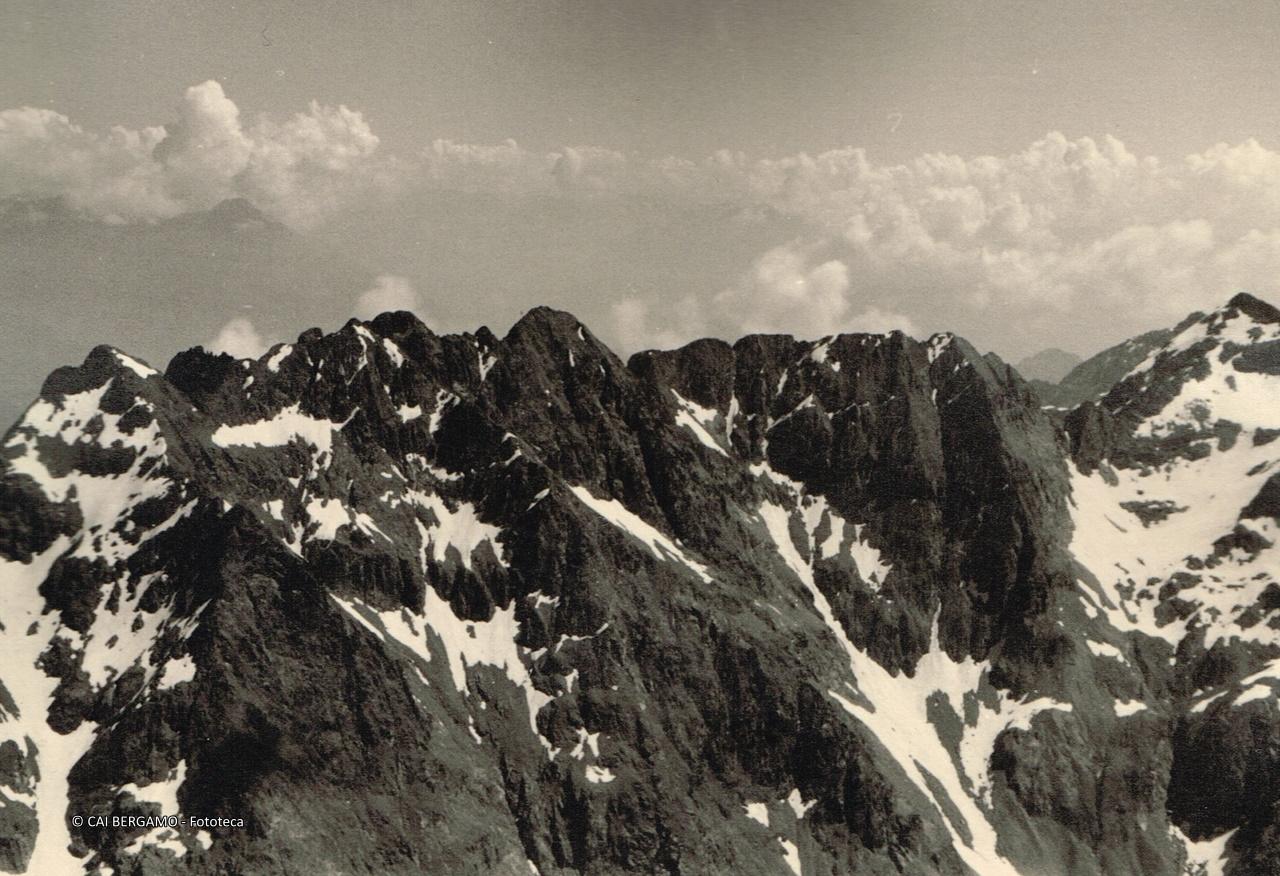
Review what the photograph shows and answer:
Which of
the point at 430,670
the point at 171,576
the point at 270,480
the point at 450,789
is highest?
the point at 270,480

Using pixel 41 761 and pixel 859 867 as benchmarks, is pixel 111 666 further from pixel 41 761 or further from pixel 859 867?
pixel 859 867

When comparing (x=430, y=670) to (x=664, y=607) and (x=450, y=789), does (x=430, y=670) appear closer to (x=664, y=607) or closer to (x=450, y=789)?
(x=450, y=789)

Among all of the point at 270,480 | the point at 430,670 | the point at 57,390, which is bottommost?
the point at 430,670

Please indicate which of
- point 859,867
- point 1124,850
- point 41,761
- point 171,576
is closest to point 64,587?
point 171,576

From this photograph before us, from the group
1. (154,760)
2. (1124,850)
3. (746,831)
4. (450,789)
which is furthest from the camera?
(1124,850)

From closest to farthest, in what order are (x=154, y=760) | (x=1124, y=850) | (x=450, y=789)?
(x=154, y=760), (x=450, y=789), (x=1124, y=850)

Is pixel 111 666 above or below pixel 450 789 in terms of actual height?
above

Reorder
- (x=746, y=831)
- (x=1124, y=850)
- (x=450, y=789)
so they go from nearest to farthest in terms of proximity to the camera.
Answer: (x=450, y=789) → (x=746, y=831) → (x=1124, y=850)

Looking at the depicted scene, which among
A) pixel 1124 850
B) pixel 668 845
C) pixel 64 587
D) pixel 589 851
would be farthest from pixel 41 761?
pixel 1124 850

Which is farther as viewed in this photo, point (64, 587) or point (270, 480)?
point (270, 480)
